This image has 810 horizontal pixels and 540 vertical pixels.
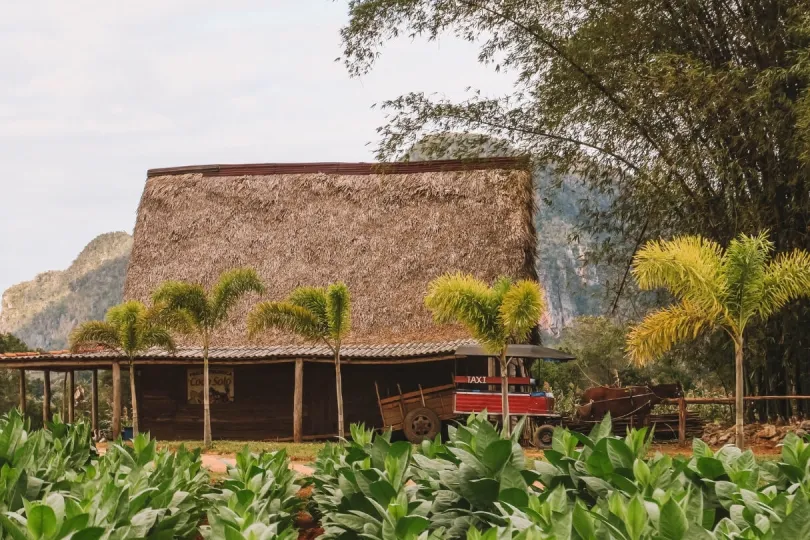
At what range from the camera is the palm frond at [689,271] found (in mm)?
11695

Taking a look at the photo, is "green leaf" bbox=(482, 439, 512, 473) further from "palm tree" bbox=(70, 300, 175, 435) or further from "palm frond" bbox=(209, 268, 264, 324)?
"palm tree" bbox=(70, 300, 175, 435)

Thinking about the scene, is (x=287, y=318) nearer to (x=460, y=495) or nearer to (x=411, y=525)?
(x=460, y=495)

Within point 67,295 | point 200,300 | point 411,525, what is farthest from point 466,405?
point 67,295

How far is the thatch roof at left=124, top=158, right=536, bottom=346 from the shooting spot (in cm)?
2081

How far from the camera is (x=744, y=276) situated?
1178cm

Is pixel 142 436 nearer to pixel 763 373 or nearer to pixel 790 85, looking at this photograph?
pixel 790 85

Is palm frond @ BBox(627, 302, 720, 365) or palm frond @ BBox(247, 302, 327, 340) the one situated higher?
palm frond @ BBox(247, 302, 327, 340)

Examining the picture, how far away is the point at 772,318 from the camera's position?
51.2 ft

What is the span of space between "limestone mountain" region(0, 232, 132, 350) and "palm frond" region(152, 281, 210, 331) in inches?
2919

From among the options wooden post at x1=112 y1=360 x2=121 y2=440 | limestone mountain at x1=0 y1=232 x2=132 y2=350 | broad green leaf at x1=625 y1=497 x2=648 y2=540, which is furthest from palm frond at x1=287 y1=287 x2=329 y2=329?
limestone mountain at x1=0 y1=232 x2=132 y2=350

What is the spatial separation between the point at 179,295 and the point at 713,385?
71.3 feet

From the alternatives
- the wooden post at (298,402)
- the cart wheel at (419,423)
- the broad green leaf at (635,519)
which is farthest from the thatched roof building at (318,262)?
the broad green leaf at (635,519)

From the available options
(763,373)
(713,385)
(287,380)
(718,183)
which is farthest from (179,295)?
(713,385)

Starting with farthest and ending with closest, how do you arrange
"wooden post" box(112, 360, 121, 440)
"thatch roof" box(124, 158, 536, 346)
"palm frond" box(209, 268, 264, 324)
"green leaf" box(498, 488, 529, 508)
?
1. "thatch roof" box(124, 158, 536, 346)
2. "wooden post" box(112, 360, 121, 440)
3. "palm frond" box(209, 268, 264, 324)
4. "green leaf" box(498, 488, 529, 508)
